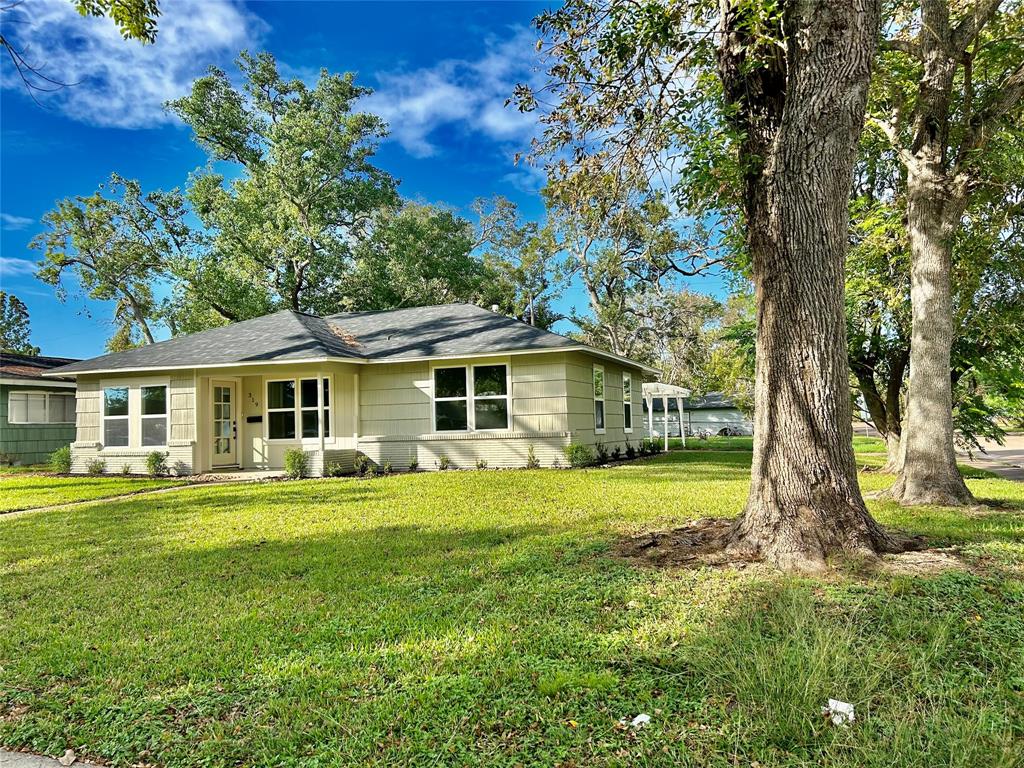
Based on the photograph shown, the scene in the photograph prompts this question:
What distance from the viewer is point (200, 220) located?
25203 millimetres

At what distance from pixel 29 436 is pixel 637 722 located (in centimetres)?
2315

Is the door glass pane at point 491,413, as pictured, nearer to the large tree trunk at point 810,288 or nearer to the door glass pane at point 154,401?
the door glass pane at point 154,401

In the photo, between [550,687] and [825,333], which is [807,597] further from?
[825,333]

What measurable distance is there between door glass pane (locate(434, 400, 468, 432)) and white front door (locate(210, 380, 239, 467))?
553 cm

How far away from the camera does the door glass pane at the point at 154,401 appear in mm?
14578

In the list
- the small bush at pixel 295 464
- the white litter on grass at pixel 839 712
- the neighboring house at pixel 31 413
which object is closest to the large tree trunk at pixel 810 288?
the white litter on grass at pixel 839 712

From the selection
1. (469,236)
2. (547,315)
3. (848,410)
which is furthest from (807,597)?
(469,236)

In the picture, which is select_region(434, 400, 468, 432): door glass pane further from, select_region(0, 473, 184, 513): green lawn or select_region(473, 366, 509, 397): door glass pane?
select_region(0, 473, 184, 513): green lawn

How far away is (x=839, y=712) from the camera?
241cm

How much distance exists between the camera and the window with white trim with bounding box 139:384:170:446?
14547 mm

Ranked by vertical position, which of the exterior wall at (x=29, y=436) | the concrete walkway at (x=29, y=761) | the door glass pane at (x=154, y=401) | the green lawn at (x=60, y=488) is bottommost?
the concrete walkway at (x=29, y=761)

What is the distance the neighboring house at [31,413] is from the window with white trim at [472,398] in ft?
41.7

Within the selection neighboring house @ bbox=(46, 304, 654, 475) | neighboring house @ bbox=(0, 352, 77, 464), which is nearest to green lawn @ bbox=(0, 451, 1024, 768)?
neighboring house @ bbox=(46, 304, 654, 475)

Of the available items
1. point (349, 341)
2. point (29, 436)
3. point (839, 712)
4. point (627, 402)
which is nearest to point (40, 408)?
point (29, 436)
